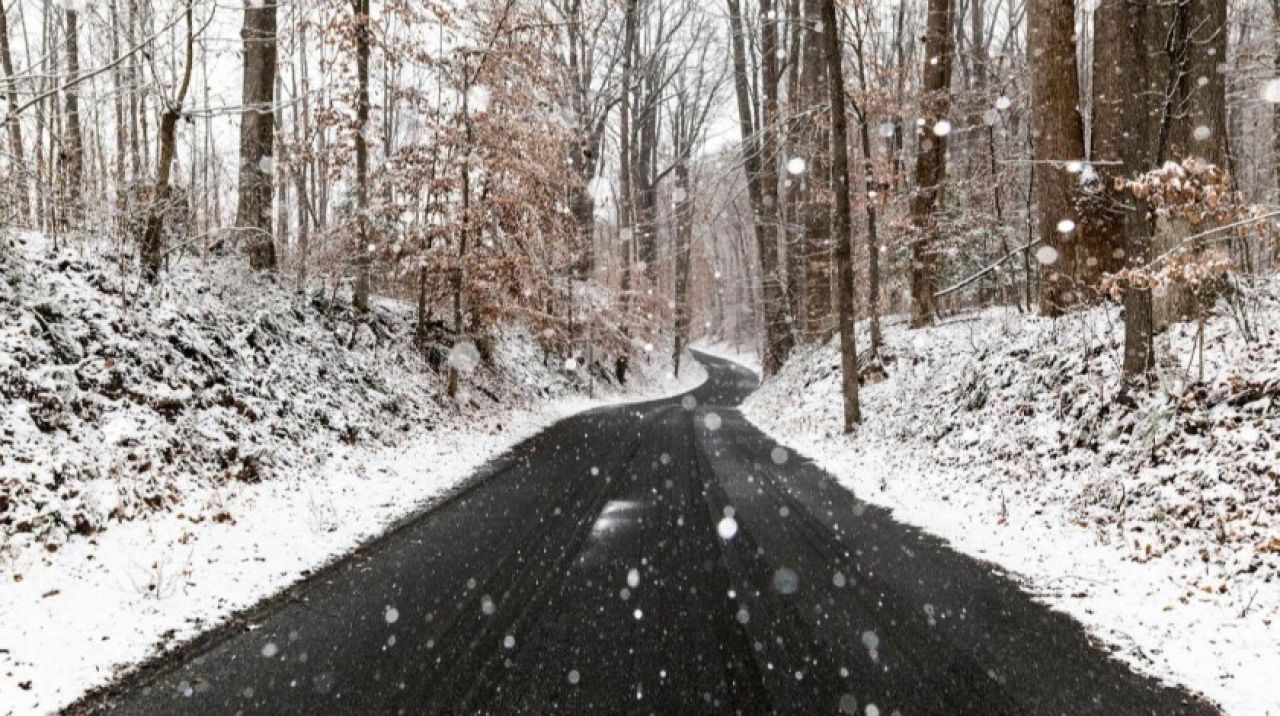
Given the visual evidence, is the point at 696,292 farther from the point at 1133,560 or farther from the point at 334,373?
the point at 1133,560

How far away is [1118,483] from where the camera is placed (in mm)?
6895

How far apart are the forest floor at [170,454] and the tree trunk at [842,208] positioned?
654cm

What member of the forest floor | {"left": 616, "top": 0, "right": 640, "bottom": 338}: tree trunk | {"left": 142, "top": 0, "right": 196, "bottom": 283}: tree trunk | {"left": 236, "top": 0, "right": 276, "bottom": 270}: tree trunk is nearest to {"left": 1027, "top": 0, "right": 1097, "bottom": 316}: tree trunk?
the forest floor

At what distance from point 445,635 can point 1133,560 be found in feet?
17.6

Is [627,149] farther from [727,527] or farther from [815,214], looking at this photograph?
[727,527]

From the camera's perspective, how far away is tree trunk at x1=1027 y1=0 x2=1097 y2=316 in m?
10.3

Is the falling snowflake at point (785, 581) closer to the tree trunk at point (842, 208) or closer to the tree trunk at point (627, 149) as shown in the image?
the tree trunk at point (842, 208)

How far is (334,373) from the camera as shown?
12914 millimetres

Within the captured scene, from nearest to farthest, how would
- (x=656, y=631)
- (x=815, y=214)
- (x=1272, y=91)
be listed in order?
1. (x=656, y=631)
2. (x=1272, y=91)
3. (x=815, y=214)

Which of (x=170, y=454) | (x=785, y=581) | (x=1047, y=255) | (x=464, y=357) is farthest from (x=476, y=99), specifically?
(x=785, y=581)

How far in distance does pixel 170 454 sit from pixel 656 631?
6.23 metres

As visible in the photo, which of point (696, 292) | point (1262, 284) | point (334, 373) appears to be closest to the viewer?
point (1262, 284)

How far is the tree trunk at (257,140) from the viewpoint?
1267cm

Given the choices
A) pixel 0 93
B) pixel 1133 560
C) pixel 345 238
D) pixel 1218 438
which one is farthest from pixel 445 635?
pixel 345 238
